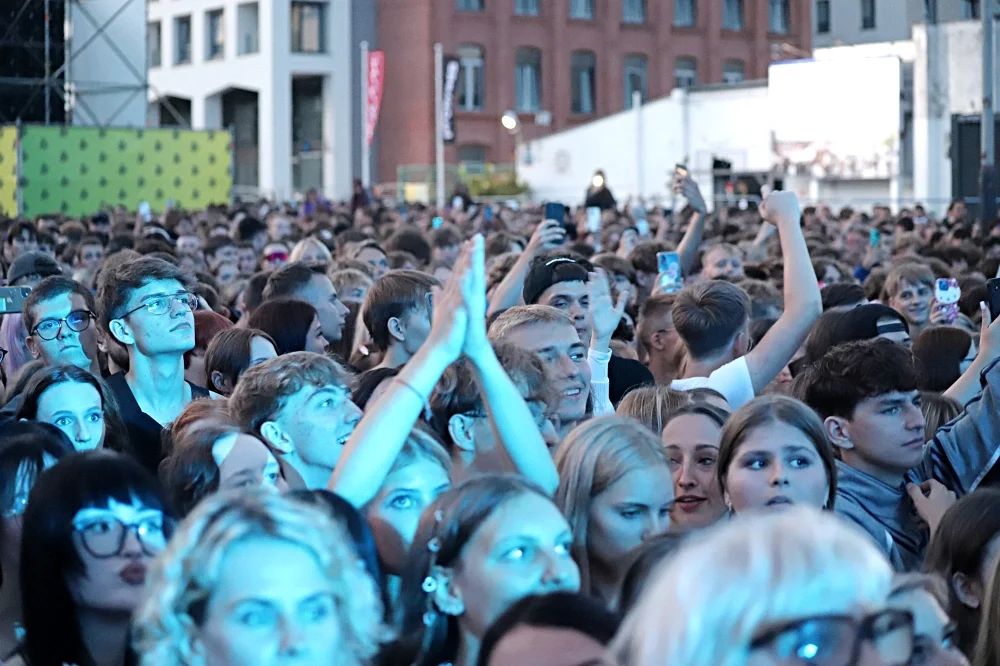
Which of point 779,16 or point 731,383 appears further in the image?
point 779,16

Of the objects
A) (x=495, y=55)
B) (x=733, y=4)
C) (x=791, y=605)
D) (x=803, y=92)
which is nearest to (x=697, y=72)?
(x=733, y=4)

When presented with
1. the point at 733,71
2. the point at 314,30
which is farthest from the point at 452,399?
the point at 733,71

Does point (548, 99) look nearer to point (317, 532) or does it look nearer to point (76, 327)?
point (76, 327)

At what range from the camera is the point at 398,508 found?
4258mm

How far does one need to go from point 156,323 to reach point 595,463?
2.58 meters

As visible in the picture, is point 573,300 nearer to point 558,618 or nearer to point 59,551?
point 59,551

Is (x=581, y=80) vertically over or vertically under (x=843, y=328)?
over

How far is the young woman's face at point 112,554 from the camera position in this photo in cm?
362

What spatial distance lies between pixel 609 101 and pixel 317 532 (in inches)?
2095

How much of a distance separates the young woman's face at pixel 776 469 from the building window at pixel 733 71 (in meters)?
55.6

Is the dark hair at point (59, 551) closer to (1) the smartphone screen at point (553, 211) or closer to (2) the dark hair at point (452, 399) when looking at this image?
(2) the dark hair at point (452, 399)

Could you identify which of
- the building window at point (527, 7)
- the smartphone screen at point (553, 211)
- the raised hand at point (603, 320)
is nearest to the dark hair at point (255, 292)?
the raised hand at point (603, 320)

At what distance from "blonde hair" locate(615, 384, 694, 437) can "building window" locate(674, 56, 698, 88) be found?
52804mm

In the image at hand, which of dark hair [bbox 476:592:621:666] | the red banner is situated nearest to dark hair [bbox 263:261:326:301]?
dark hair [bbox 476:592:621:666]
